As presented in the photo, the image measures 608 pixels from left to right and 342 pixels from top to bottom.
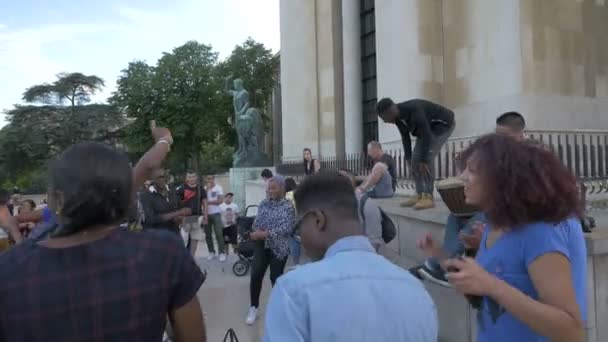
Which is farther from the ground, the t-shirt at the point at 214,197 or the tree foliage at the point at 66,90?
the tree foliage at the point at 66,90

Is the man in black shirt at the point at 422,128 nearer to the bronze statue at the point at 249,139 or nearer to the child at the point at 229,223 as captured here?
the child at the point at 229,223

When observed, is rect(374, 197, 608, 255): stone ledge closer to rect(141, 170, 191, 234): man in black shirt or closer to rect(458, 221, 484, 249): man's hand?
rect(458, 221, 484, 249): man's hand

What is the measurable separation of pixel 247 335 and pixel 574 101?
10.3 meters

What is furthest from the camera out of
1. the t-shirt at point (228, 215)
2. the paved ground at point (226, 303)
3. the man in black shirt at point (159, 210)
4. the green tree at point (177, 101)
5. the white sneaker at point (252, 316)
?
the green tree at point (177, 101)

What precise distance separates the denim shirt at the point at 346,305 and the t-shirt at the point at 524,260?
0.49 m

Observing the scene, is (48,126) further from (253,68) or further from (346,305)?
(346,305)

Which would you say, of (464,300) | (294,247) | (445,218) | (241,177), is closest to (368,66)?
(241,177)

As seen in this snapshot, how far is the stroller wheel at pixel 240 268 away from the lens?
8.55 metres

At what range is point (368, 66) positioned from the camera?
20266 mm

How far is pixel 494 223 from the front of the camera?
5.81ft

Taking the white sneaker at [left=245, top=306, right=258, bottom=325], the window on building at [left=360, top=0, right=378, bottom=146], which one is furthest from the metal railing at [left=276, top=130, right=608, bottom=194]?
the window on building at [left=360, top=0, right=378, bottom=146]

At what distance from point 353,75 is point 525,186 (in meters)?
18.7

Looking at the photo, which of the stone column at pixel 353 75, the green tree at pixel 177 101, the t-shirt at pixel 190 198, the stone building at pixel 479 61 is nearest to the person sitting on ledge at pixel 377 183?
the t-shirt at pixel 190 198

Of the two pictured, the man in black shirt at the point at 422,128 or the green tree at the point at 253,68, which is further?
the green tree at the point at 253,68
